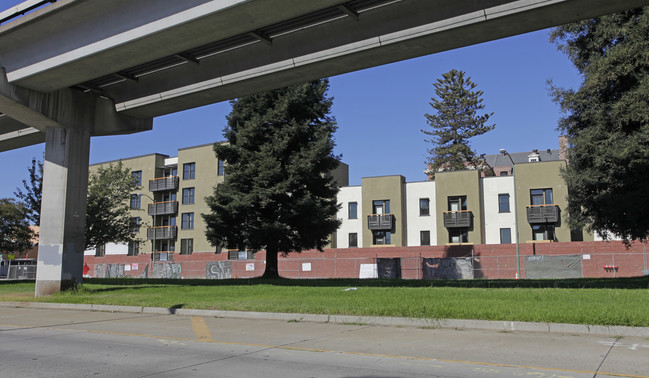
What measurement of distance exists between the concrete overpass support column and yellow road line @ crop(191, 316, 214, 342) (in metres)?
9.04

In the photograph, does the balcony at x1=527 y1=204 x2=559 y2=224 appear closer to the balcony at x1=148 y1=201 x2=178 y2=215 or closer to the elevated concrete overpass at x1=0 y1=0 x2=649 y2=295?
the elevated concrete overpass at x1=0 y1=0 x2=649 y2=295

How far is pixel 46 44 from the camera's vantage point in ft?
57.6

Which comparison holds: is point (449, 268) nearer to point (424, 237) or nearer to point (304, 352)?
point (424, 237)


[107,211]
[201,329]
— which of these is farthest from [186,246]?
[201,329]

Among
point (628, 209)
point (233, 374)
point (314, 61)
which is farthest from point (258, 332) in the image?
point (628, 209)

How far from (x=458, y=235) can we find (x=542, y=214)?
7.89m

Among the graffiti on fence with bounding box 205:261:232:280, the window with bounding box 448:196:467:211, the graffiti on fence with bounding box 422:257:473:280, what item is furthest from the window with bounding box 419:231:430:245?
the graffiti on fence with bounding box 205:261:232:280

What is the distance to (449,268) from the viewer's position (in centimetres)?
4222

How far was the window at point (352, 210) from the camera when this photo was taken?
5516 cm

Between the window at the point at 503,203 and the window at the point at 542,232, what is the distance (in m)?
3.02

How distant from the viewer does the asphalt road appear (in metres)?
6.73

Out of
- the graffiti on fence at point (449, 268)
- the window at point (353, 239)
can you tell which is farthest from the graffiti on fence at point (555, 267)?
the window at point (353, 239)

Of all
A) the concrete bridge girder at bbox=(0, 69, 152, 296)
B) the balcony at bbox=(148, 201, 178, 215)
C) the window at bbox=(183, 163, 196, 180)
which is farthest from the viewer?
the balcony at bbox=(148, 201, 178, 215)

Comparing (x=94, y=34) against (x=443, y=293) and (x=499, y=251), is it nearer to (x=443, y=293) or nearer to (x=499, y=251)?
(x=443, y=293)
